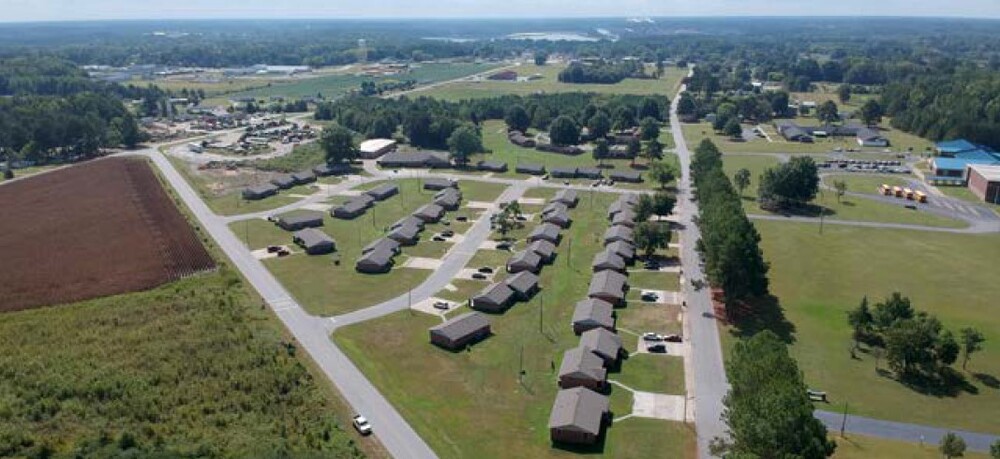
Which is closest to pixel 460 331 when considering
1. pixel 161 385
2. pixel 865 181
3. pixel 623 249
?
pixel 161 385

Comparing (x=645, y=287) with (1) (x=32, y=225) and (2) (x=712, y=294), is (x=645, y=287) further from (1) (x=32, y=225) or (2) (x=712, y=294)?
(1) (x=32, y=225)

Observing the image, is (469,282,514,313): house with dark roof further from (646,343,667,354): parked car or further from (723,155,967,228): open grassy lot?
(723,155,967,228): open grassy lot

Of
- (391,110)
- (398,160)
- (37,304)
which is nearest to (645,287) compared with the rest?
(37,304)

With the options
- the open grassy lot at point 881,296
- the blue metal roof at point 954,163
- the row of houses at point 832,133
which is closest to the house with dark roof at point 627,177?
the open grassy lot at point 881,296

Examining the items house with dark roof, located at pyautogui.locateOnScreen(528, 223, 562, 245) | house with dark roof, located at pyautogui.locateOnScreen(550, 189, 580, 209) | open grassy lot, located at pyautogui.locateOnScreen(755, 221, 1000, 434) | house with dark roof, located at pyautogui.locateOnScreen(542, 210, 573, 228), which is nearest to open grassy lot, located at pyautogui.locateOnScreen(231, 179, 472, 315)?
house with dark roof, located at pyautogui.locateOnScreen(528, 223, 562, 245)

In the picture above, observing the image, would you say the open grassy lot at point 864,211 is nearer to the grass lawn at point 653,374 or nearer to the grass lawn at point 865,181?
the grass lawn at point 865,181

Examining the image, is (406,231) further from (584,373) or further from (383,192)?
(584,373)
